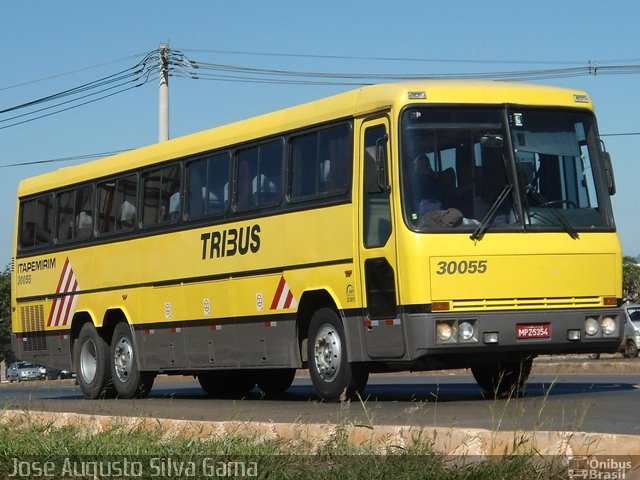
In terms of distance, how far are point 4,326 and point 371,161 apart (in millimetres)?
110828

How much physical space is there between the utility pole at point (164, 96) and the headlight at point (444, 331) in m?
24.5

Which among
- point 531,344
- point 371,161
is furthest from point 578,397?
point 371,161

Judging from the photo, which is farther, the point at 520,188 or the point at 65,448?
the point at 520,188

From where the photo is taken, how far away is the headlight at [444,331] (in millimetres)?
14500

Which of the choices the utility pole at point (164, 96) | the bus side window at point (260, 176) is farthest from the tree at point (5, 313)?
the bus side window at point (260, 176)

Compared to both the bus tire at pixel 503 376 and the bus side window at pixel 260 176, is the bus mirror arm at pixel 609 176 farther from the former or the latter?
the bus side window at pixel 260 176

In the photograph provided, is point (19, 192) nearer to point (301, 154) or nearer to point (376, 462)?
point (301, 154)

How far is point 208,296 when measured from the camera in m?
18.4

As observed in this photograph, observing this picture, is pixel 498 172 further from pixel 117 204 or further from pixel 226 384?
pixel 226 384

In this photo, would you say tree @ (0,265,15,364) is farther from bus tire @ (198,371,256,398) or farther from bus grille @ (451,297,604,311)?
bus grille @ (451,297,604,311)

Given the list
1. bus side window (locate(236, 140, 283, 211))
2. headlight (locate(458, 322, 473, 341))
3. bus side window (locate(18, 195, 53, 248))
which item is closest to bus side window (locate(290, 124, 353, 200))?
bus side window (locate(236, 140, 283, 211))

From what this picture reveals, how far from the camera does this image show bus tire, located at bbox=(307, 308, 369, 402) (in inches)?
616

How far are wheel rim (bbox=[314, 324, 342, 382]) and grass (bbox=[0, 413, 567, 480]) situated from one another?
14.3 feet

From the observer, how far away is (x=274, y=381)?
2053cm
